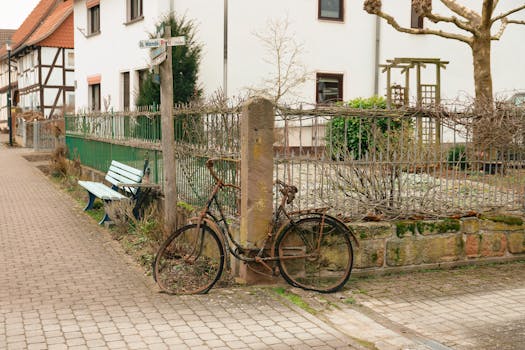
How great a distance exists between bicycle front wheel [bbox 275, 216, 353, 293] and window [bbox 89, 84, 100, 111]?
18898 millimetres

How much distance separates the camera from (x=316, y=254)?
6641 mm

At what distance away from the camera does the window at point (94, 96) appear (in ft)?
80.3

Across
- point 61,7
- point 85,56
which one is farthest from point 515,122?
point 61,7

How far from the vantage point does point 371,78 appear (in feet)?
66.6

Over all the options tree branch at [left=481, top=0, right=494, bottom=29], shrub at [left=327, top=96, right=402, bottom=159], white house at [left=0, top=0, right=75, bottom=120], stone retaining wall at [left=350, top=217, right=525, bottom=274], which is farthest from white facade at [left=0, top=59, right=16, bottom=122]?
stone retaining wall at [left=350, top=217, right=525, bottom=274]

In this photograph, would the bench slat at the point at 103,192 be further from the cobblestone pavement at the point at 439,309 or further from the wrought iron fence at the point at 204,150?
the cobblestone pavement at the point at 439,309

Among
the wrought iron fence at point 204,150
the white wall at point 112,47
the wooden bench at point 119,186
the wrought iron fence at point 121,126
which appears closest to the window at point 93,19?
the white wall at point 112,47

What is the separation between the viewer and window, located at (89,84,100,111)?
2447cm

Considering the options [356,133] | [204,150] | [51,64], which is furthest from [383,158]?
[51,64]

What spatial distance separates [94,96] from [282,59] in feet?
29.1

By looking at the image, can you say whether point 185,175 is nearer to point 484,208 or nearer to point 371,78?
point 484,208

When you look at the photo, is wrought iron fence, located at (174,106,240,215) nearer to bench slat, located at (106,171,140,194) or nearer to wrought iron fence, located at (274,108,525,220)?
wrought iron fence, located at (274,108,525,220)

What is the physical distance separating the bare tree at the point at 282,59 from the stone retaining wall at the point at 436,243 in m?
11.3

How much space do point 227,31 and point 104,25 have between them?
6.22 metres
